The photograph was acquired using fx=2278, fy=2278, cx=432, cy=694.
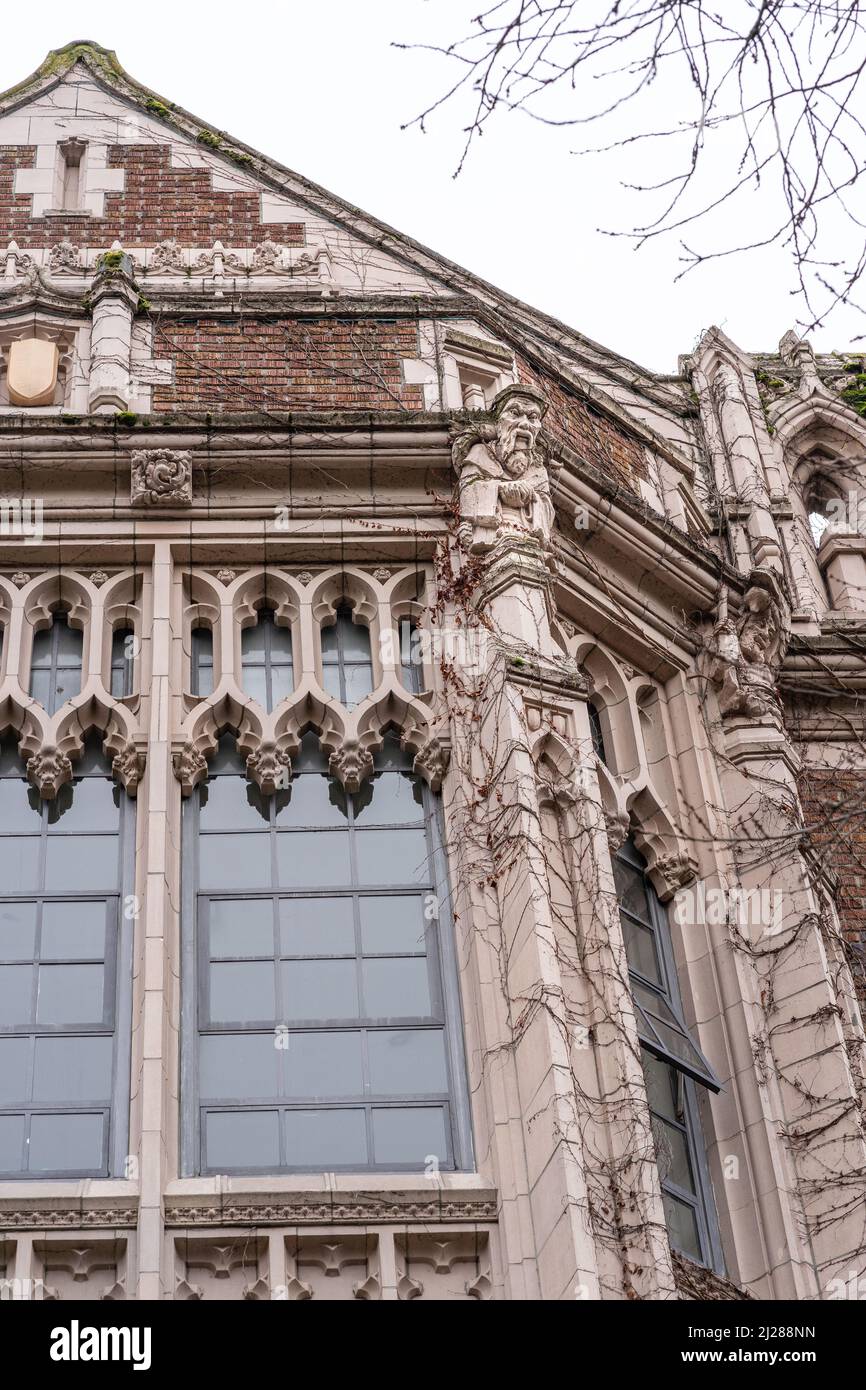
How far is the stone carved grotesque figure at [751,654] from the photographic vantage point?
14156 millimetres

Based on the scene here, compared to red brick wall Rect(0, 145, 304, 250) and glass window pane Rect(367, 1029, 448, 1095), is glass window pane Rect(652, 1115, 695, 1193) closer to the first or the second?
glass window pane Rect(367, 1029, 448, 1095)

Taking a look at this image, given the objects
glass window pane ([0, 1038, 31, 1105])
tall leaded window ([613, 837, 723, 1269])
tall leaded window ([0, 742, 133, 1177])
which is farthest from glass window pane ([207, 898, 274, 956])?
tall leaded window ([613, 837, 723, 1269])

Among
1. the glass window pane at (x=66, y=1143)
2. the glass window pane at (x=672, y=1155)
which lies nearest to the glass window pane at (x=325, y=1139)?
the glass window pane at (x=66, y=1143)

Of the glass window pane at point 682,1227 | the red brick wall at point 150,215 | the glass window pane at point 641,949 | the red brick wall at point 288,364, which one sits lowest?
the glass window pane at point 682,1227

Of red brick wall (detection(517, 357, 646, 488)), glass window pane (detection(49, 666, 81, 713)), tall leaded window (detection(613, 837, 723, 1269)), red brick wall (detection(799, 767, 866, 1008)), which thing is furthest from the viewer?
red brick wall (detection(517, 357, 646, 488))

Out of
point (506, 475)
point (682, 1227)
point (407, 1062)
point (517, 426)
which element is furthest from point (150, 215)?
point (682, 1227)

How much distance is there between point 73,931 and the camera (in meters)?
11.6

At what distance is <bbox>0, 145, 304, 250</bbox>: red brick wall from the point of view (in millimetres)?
15602

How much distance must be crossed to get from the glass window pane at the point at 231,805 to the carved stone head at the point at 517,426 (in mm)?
2458

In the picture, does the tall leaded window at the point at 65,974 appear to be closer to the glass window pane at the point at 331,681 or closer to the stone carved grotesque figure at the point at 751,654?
the glass window pane at the point at 331,681

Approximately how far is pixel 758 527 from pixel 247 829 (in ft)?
18.2

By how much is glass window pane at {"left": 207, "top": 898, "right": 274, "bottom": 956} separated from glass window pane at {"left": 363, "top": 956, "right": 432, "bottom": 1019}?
21.2 inches

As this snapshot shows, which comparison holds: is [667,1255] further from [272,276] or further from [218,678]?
[272,276]

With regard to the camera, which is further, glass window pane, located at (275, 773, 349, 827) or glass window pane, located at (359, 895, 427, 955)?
glass window pane, located at (275, 773, 349, 827)
